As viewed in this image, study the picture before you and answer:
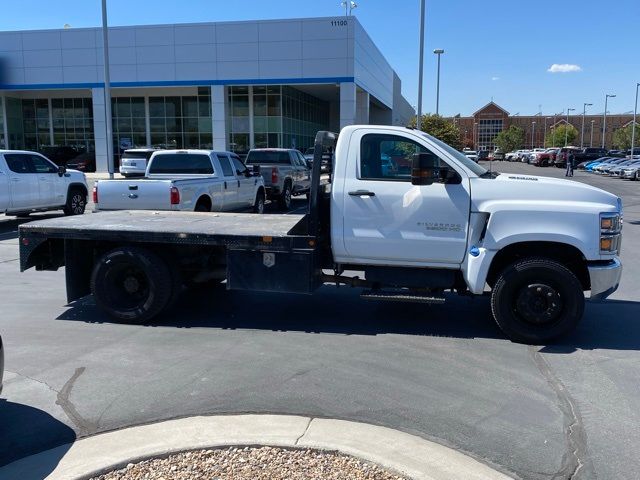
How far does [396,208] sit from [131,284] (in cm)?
323

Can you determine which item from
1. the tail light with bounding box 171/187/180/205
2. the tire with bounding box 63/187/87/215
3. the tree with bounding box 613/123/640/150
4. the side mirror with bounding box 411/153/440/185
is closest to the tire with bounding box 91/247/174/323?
the side mirror with bounding box 411/153/440/185

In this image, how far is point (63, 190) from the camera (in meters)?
16.7

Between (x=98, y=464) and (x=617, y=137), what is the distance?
402 ft

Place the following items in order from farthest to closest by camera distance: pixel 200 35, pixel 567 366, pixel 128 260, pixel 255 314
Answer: pixel 200 35
pixel 255 314
pixel 128 260
pixel 567 366

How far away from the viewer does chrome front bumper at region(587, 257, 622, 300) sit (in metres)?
6.15

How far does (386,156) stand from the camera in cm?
671

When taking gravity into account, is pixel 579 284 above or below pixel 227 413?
above

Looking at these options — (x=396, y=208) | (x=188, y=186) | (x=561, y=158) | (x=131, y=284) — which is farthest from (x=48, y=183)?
(x=561, y=158)

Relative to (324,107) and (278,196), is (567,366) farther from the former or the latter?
(324,107)

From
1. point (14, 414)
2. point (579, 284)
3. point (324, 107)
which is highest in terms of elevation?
point (324, 107)

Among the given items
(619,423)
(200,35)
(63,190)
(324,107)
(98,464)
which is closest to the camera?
(98,464)

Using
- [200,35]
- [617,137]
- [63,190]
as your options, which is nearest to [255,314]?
[63,190]

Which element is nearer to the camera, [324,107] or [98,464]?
[98,464]

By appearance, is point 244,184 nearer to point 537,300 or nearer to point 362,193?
point 362,193
